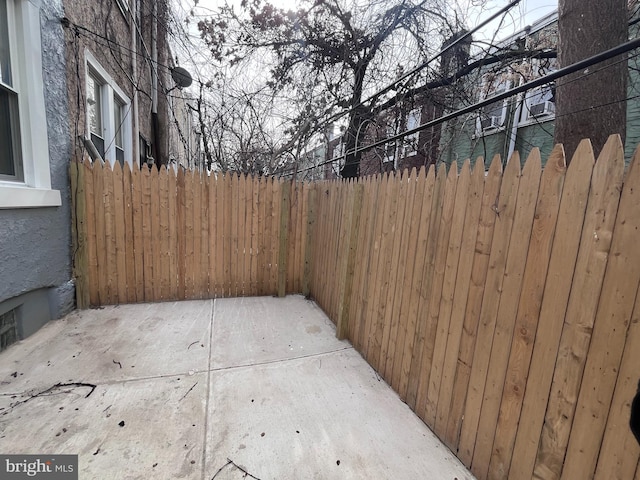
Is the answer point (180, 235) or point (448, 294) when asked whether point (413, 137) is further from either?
point (448, 294)

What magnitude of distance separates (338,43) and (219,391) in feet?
21.3

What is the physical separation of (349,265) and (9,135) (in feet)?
11.7

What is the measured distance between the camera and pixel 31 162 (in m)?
2.95

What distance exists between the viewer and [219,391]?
2.35m

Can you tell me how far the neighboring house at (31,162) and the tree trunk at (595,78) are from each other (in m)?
4.94

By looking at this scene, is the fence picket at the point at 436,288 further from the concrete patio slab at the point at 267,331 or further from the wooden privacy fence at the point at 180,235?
the wooden privacy fence at the point at 180,235

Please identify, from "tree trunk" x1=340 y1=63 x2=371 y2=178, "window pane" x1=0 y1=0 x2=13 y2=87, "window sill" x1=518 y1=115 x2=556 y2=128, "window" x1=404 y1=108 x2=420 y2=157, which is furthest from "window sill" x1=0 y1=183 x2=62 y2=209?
"window sill" x1=518 y1=115 x2=556 y2=128

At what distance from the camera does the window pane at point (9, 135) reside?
8.91 feet

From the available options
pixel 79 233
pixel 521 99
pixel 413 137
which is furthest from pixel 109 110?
pixel 521 99

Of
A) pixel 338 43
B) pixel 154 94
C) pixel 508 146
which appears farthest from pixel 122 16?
pixel 508 146

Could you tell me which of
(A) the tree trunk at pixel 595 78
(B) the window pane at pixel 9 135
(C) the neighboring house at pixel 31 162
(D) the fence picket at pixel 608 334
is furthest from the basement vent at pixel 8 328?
(A) the tree trunk at pixel 595 78

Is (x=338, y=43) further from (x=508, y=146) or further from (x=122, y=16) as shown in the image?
(x=508, y=146)

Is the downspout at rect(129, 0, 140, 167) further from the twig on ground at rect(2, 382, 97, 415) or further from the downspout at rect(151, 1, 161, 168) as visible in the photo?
the twig on ground at rect(2, 382, 97, 415)

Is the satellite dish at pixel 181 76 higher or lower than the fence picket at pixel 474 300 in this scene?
higher
